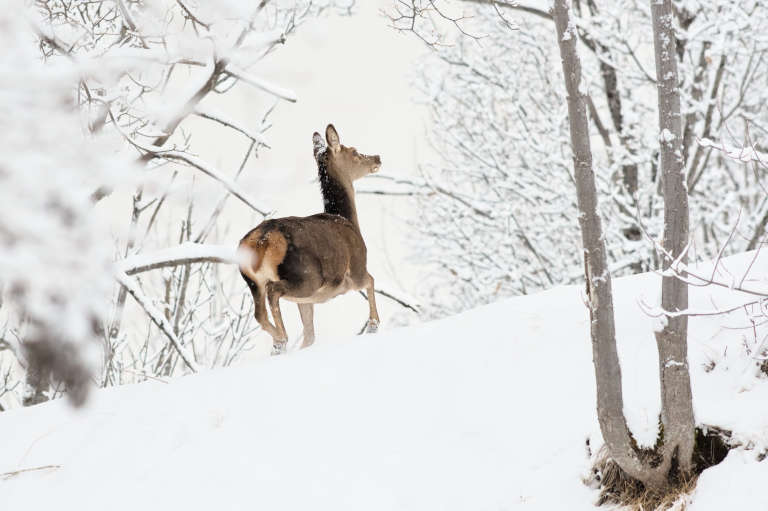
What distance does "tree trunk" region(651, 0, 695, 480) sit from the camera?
3928 mm

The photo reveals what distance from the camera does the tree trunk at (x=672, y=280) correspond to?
3928mm

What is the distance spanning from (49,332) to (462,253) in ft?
42.1

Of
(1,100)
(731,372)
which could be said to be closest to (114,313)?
(731,372)

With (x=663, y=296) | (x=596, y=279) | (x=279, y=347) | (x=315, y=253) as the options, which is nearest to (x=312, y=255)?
(x=315, y=253)

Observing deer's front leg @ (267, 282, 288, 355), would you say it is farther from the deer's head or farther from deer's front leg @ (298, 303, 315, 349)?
the deer's head

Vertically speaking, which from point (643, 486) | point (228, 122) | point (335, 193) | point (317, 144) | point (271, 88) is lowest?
point (643, 486)

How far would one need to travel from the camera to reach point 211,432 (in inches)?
193

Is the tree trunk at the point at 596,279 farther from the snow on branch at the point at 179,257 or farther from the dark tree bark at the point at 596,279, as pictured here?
the snow on branch at the point at 179,257

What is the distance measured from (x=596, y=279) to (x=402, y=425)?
1.39 meters

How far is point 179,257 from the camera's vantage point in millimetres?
7184

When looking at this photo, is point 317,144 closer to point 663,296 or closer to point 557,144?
point 663,296

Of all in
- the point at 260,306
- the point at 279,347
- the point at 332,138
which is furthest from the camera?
the point at 332,138

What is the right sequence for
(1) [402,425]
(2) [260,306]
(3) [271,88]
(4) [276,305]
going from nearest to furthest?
(1) [402,425], (4) [276,305], (2) [260,306], (3) [271,88]

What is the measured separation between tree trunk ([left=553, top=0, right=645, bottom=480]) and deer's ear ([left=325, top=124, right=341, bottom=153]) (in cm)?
334
